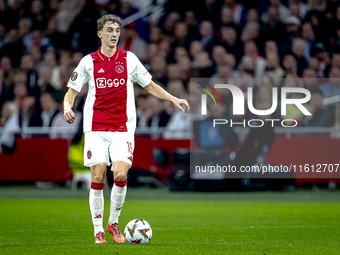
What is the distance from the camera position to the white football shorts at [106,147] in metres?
5.93

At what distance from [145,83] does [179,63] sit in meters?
8.44

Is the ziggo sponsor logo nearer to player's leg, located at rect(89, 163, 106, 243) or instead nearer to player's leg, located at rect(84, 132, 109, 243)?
player's leg, located at rect(84, 132, 109, 243)

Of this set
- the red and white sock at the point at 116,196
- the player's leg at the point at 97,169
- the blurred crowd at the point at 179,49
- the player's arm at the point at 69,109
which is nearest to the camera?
the player's arm at the point at 69,109

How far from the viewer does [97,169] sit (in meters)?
5.93

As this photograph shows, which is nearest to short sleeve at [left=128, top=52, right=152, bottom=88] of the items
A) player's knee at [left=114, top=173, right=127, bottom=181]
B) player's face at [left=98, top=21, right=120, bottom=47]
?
player's face at [left=98, top=21, right=120, bottom=47]

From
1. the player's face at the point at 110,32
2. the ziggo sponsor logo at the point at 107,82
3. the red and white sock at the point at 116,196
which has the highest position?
the player's face at the point at 110,32

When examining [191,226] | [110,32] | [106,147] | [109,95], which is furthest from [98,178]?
[191,226]

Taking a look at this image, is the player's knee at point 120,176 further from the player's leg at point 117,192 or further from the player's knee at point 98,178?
the player's knee at point 98,178

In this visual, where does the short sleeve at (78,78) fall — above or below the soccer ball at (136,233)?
above

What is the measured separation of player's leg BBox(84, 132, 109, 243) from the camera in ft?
19.4

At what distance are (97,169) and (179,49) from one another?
930cm

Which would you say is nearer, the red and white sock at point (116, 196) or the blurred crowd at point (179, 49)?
the red and white sock at point (116, 196)

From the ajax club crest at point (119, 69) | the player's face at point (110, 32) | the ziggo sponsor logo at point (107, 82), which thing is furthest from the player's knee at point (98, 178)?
the player's face at point (110, 32)

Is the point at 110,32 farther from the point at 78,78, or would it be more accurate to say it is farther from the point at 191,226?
the point at 191,226
